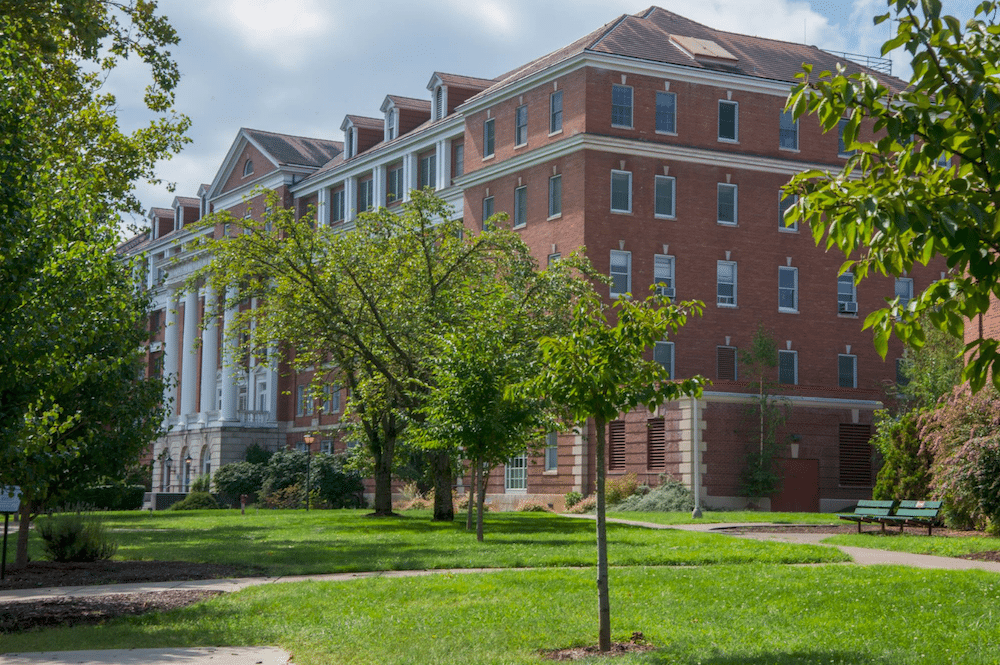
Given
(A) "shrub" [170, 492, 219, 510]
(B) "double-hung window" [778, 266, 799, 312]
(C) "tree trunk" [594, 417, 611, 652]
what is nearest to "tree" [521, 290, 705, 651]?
(C) "tree trunk" [594, 417, 611, 652]

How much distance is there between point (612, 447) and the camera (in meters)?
46.9

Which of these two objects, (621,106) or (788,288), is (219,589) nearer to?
(621,106)

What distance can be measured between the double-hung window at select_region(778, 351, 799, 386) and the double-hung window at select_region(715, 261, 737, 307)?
11.0ft

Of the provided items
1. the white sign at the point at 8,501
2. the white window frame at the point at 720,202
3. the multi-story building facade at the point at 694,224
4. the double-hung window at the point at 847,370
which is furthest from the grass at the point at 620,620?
the double-hung window at the point at 847,370

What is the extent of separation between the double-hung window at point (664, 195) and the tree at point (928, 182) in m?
43.9

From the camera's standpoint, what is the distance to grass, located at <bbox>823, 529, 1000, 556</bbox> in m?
19.8

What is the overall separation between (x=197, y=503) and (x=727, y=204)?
31.1m

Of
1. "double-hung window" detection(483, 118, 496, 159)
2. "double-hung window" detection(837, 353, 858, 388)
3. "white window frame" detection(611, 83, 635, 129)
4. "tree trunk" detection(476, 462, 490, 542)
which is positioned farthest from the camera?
"double-hung window" detection(483, 118, 496, 159)

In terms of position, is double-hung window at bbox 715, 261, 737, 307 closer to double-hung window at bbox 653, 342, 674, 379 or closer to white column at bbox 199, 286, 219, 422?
double-hung window at bbox 653, 342, 674, 379

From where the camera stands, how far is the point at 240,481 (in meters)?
63.9

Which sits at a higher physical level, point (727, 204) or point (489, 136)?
point (489, 136)

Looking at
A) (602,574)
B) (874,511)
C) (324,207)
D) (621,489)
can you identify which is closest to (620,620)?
(602,574)

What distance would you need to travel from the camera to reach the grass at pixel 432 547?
746 inches

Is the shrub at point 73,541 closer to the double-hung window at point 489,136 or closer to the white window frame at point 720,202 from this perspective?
the white window frame at point 720,202
